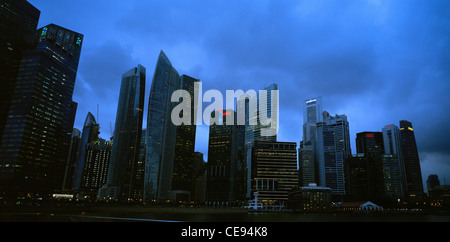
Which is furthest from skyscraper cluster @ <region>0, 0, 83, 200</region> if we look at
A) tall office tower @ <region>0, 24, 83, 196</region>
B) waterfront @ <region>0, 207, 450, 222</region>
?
waterfront @ <region>0, 207, 450, 222</region>

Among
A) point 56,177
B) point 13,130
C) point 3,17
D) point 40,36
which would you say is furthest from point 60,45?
point 56,177

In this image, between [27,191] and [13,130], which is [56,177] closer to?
[27,191]

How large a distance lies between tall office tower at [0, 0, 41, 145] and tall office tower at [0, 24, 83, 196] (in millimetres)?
3767

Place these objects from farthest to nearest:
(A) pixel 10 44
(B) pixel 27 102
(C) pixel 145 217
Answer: (A) pixel 10 44 → (B) pixel 27 102 → (C) pixel 145 217

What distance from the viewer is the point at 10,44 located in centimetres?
16838

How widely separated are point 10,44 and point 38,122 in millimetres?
50947

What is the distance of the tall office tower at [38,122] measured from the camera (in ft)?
532

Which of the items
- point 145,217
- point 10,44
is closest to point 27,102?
point 10,44

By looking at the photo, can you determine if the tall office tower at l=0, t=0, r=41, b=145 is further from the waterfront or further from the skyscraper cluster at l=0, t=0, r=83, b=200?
the waterfront

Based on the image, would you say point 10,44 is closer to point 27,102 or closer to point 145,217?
point 27,102

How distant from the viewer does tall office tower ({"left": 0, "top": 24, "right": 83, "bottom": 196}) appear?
162 m

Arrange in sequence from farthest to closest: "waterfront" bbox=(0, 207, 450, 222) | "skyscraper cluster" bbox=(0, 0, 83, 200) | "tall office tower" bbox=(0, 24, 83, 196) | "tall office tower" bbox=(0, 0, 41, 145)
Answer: "tall office tower" bbox=(0, 0, 41, 145)
"skyscraper cluster" bbox=(0, 0, 83, 200)
"tall office tower" bbox=(0, 24, 83, 196)
"waterfront" bbox=(0, 207, 450, 222)

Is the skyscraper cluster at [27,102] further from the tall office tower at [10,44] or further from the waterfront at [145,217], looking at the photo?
the waterfront at [145,217]
